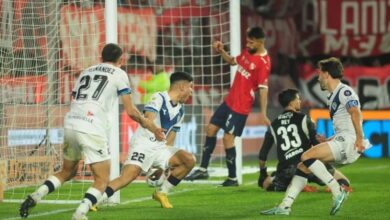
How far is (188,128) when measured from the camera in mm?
18109

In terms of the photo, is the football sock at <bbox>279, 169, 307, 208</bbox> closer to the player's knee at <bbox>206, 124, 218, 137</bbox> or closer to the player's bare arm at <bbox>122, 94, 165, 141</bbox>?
the player's bare arm at <bbox>122, 94, 165, 141</bbox>

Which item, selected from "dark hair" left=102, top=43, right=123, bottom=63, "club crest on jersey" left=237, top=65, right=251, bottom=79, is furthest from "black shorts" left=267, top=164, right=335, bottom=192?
"dark hair" left=102, top=43, right=123, bottom=63

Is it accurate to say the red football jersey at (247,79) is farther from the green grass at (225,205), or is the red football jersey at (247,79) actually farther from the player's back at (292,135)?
the player's back at (292,135)

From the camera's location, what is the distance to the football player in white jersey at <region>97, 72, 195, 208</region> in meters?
9.88

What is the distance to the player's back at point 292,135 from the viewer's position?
39.9 feet

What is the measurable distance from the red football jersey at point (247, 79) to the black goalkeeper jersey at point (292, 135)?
4.01 ft

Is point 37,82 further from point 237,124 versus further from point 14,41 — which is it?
point 237,124

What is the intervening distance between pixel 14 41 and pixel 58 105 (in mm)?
1213

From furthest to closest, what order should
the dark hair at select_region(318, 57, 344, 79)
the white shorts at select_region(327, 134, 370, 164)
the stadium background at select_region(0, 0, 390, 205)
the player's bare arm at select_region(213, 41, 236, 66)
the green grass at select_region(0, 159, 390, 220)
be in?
the player's bare arm at select_region(213, 41, 236, 66), the stadium background at select_region(0, 0, 390, 205), the dark hair at select_region(318, 57, 344, 79), the white shorts at select_region(327, 134, 370, 164), the green grass at select_region(0, 159, 390, 220)

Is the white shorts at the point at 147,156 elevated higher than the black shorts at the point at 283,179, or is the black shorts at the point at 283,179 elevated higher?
the white shorts at the point at 147,156

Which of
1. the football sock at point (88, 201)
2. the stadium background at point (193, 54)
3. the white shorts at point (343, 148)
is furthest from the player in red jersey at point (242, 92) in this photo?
the football sock at point (88, 201)

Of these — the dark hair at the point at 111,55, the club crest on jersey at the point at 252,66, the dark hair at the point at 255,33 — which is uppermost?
the dark hair at the point at 255,33

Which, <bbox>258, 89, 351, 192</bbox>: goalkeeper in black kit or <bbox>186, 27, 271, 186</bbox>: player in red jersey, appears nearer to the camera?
<bbox>258, 89, 351, 192</bbox>: goalkeeper in black kit

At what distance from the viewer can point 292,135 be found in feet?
40.0
